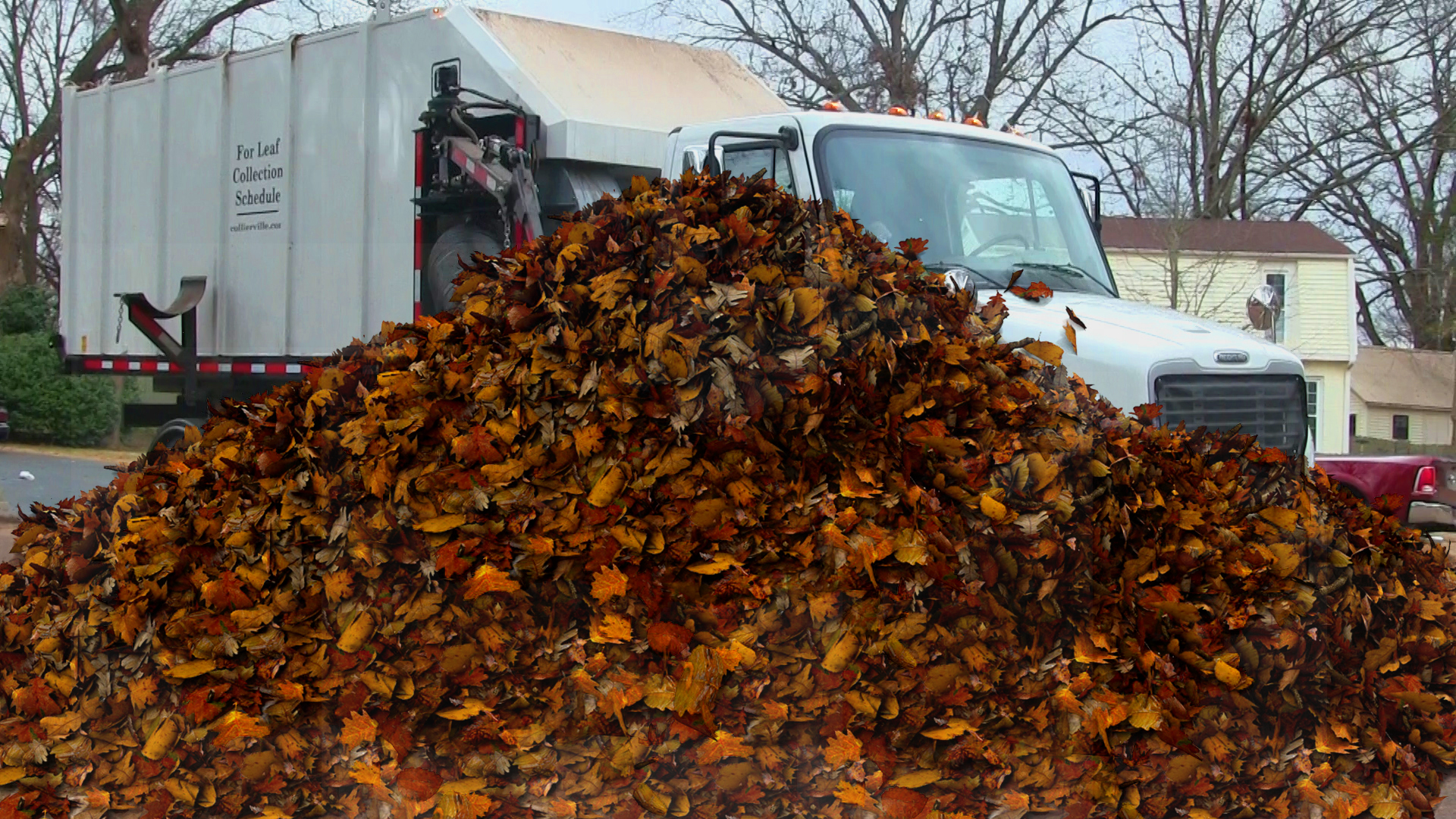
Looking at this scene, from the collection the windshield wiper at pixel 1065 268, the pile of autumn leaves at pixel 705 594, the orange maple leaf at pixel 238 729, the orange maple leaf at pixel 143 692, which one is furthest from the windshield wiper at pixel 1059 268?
the orange maple leaf at pixel 143 692

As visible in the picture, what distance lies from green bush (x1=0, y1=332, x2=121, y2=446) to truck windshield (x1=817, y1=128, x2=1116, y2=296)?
17753 mm

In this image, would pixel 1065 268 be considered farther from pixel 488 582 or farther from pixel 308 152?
pixel 308 152

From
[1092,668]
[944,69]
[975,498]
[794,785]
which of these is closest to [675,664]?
[794,785]

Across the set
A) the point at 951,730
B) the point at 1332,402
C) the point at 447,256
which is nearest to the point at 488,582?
the point at 951,730

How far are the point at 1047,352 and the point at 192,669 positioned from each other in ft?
8.38

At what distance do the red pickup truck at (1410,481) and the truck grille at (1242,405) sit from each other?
Result: 18.9ft

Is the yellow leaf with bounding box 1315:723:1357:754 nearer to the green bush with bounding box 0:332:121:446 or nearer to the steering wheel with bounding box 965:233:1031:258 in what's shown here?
the steering wheel with bounding box 965:233:1031:258

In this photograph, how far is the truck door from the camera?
609 centimetres

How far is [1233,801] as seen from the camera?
11.9ft

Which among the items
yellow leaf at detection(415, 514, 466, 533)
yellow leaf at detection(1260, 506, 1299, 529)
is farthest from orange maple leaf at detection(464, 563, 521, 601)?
yellow leaf at detection(1260, 506, 1299, 529)

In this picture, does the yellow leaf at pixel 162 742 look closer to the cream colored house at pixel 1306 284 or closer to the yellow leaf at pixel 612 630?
the yellow leaf at pixel 612 630

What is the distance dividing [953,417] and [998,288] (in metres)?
2.47

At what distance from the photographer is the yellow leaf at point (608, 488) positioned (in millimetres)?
→ 3434

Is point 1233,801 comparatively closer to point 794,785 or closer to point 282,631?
point 794,785
